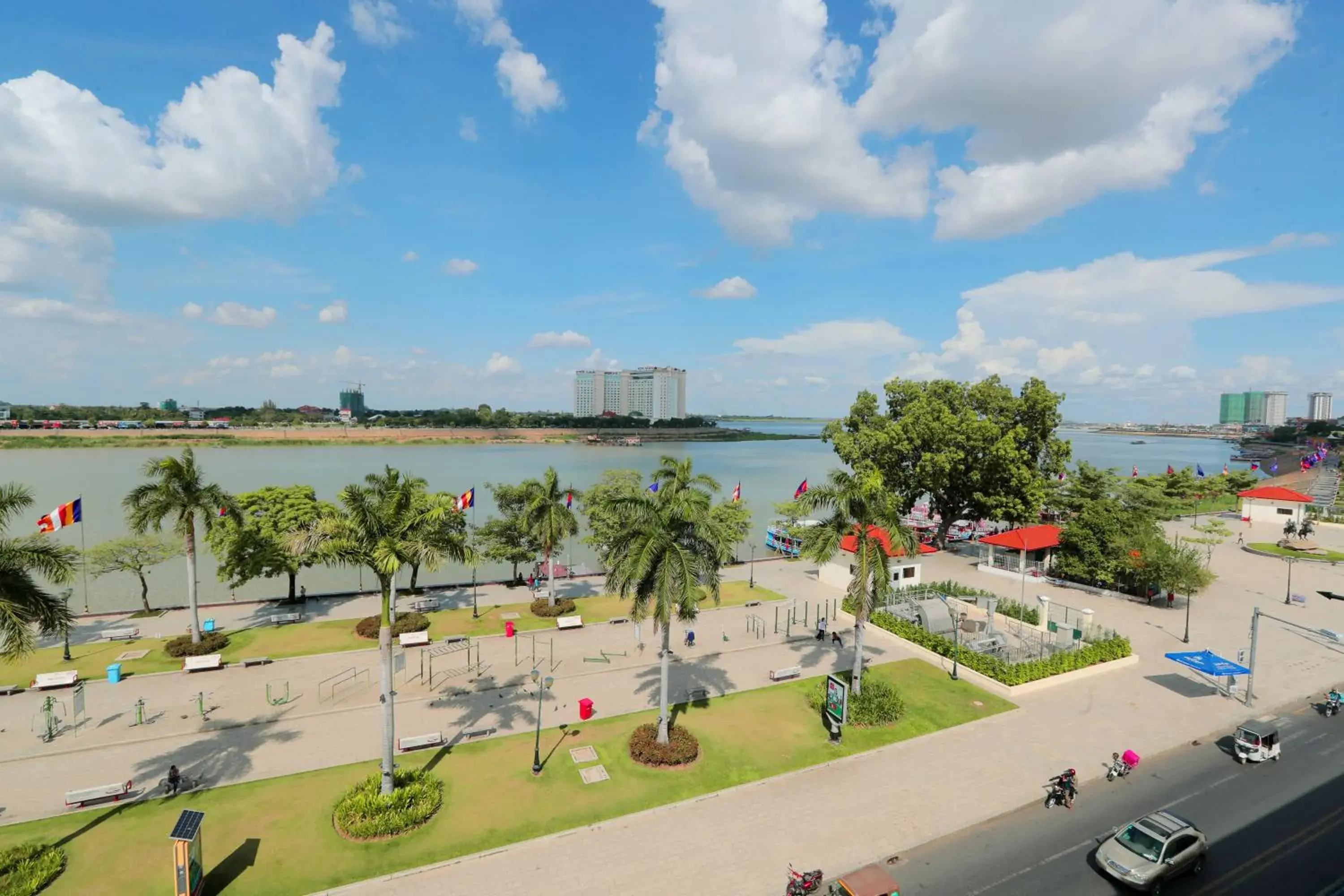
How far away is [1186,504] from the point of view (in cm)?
7150

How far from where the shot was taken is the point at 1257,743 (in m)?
19.8

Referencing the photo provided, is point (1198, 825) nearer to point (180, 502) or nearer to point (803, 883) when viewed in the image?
point (803, 883)

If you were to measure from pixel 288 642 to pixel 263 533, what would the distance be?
7.10 meters

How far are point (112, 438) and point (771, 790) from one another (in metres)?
187

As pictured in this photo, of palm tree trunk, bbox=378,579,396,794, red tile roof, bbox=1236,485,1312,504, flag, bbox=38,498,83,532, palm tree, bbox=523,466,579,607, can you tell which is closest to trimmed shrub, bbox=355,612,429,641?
palm tree, bbox=523,466,579,607

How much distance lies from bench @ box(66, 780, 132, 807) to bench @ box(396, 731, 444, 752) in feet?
23.4

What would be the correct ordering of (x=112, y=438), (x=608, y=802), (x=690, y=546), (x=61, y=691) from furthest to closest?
(x=112, y=438)
(x=61, y=691)
(x=690, y=546)
(x=608, y=802)

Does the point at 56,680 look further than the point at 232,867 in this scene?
Answer: Yes

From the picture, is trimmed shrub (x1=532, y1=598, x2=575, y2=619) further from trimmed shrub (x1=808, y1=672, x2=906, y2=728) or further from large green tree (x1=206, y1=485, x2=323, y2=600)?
trimmed shrub (x1=808, y1=672, x2=906, y2=728)

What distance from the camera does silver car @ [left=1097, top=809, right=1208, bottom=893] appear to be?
14008 mm

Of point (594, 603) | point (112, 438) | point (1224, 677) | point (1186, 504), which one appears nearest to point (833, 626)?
point (594, 603)

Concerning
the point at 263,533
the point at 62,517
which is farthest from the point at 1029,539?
the point at 62,517

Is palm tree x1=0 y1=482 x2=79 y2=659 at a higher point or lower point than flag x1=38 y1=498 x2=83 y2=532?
higher

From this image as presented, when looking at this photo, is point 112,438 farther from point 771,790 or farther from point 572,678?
point 771,790
